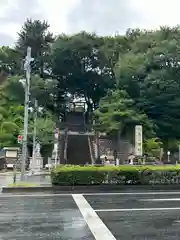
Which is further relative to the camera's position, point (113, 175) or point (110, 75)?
point (110, 75)

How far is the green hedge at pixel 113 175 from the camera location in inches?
605

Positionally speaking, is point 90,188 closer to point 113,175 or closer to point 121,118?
point 113,175

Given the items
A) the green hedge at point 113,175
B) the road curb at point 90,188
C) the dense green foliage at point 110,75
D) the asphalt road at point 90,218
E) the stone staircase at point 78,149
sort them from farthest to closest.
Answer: the dense green foliage at point 110,75
the stone staircase at point 78,149
the green hedge at point 113,175
the road curb at point 90,188
the asphalt road at point 90,218

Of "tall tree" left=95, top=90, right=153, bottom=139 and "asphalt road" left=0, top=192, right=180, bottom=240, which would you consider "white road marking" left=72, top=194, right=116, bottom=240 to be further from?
"tall tree" left=95, top=90, right=153, bottom=139

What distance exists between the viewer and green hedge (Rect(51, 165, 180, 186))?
15.4m

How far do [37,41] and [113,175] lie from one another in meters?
36.3

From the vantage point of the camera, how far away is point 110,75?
47.5m

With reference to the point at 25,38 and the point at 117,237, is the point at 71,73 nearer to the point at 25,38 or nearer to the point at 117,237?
the point at 25,38

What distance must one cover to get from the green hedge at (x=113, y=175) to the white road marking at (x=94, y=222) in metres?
4.11

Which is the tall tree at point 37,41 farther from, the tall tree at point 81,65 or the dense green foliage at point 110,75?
the tall tree at point 81,65

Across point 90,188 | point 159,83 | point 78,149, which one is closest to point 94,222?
point 90,188

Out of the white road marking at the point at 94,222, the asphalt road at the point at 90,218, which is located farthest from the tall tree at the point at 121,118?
the white road marking at the point at 94,222

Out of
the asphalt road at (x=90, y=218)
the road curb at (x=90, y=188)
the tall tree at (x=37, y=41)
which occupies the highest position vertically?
the tall tree at (x=37, y=41)

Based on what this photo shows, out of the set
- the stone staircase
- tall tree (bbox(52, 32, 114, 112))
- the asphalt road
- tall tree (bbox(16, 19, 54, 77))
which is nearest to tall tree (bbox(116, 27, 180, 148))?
tall tree (bbox(52, 32, 114, 112))
